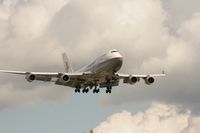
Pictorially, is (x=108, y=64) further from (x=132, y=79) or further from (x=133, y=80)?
(x=133, y=80)

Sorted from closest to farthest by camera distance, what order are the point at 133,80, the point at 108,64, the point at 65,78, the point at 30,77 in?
1. the point at 108,64
2. the point at 30,77
3. the point at 65,78
4. the point at 133,80

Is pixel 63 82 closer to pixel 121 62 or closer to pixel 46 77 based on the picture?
pixel 46 77

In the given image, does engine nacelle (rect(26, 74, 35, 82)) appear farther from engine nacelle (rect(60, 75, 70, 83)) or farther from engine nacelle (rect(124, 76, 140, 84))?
engine nacelle (rect(124, 76, 140, 84))

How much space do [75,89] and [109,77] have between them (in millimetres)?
12559

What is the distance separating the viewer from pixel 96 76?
120750mm

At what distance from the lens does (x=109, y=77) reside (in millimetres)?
120250

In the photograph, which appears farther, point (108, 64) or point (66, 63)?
point (66, 63)

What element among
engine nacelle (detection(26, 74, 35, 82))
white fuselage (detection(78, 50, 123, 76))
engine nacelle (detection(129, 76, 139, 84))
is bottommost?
engine nacelle (detection(26, 74, 35, 82))

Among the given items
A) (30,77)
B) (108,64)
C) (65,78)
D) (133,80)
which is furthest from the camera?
(133,80)

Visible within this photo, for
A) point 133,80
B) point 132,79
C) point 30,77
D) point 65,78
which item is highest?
point 132,79

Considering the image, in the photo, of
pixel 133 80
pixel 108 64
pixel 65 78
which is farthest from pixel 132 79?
pixel 65 78

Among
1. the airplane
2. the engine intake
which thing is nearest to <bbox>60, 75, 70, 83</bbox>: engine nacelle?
the airplane

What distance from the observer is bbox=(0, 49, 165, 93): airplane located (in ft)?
387

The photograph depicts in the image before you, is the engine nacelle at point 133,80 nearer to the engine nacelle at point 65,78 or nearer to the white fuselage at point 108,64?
the white fuselage at point 108,64
